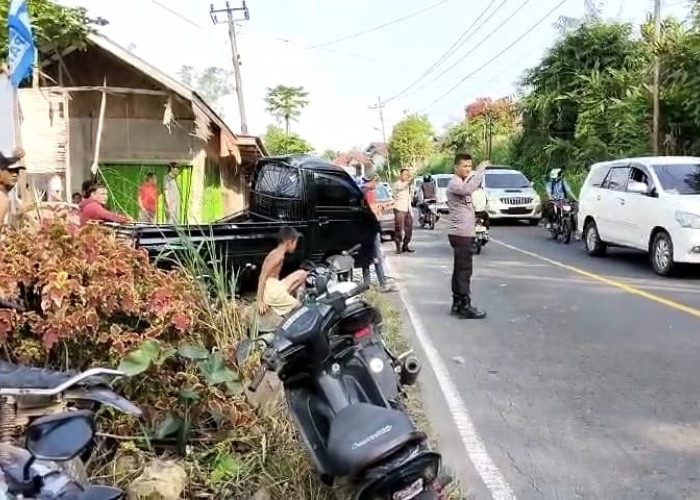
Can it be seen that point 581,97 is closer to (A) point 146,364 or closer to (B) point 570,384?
(B) point 570,384

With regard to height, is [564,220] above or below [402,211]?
below

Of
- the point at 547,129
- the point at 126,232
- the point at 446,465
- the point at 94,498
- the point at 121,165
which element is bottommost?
the point at 446,465

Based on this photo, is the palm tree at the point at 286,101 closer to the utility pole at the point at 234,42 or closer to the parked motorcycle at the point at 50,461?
the utility pole at the point at 234,42

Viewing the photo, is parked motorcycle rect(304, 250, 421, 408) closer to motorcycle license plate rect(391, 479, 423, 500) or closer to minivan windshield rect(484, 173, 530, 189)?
motorcycle license plate rect(391, 479, 423, 500)

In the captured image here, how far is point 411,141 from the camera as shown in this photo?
69750 millimetres

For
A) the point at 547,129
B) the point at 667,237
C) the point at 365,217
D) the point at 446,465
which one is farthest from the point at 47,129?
the point at 547,129

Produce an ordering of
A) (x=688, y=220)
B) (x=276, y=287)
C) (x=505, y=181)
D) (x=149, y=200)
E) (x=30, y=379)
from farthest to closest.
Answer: (x=505, y=181)
(x=149, y=200)
(x=688, y=220)
(x=276, y=287)
(x=30, y=379)

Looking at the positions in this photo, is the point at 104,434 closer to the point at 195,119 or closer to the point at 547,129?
the point at 195,119

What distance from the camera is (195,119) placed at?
15.5 metres

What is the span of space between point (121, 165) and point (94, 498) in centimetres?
1481

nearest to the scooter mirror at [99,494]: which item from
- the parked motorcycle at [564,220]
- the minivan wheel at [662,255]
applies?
the minivan wheel at [662,255]

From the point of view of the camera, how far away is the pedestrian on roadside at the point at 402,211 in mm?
15836

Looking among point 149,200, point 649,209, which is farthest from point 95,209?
point 649,209

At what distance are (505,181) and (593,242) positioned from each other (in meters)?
9.70
